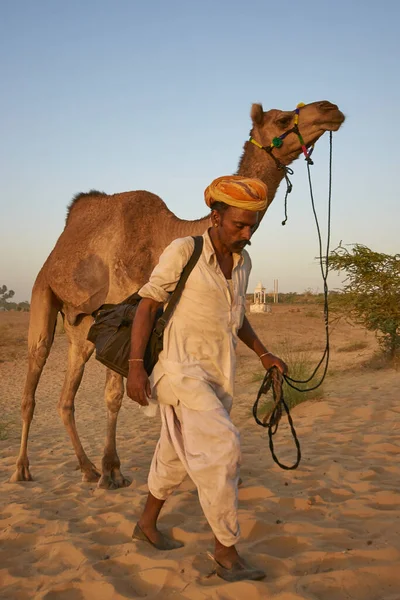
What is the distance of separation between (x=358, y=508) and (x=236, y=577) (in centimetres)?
141

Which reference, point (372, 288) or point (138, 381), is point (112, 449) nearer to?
point (138, 381)

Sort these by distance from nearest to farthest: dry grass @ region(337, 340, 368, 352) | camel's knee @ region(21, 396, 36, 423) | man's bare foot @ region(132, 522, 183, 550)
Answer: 1. man's bare foot @ region(132, 522, 183, 550)
2. camel's knee @ region(21, 396, 36, 423)
3. dry grass @ region(337, 340, 368, 352)

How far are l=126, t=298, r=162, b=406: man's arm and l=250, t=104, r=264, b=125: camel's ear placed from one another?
9.07ft

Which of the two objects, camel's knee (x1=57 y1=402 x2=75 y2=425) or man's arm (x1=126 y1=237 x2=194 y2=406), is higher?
man's arm (x1=126 y1=237 x2=194 y2=406)

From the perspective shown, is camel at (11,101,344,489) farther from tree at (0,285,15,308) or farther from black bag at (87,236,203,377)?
tree at (0,285,15,308)

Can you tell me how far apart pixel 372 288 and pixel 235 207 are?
382 inches

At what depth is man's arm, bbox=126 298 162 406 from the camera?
11.0 feet

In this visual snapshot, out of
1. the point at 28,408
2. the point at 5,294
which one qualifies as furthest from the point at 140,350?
the point at 5,294

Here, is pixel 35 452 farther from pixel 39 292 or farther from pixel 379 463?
pixel 379 463

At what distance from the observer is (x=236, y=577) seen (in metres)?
3.02

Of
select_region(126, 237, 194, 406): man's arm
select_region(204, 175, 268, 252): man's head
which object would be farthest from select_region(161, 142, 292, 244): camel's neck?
select_region(126, 237, 194, 406): man's arm

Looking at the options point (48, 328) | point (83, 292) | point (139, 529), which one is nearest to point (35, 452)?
point (48, 328)

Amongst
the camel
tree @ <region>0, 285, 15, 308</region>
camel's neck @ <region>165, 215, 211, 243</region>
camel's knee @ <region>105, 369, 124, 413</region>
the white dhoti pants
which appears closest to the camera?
the white dhoti pants

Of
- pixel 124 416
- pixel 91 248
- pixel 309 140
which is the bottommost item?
pixel 124 416
